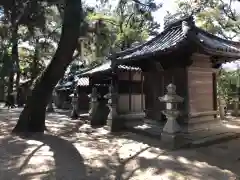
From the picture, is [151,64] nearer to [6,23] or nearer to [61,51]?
[61,51]

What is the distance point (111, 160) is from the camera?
700cm

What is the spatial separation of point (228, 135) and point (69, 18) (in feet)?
22.8

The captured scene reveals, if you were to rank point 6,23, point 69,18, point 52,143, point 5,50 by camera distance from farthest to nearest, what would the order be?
point 5,50 → point 6,23 → point 69,18 → point 52,143

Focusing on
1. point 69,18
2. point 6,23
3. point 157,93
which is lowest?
point 157,93

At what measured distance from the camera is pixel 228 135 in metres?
9.03

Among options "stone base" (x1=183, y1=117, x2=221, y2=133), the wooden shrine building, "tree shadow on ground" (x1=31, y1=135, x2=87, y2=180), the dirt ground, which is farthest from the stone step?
"tree shadow on ground" (x1=31, y1=135, x2=87, y2=180)

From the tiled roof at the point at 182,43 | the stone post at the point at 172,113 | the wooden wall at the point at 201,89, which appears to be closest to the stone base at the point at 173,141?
the stone post at the point at 172,113

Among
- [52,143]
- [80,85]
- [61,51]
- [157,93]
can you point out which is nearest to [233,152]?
[157,93]

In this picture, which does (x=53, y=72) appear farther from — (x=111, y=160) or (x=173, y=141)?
(x=173, y=141)

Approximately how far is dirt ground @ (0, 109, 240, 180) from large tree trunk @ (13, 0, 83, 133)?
1234 millimetres

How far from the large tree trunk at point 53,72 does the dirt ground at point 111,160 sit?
123cm

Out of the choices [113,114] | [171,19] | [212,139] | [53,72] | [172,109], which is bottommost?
[212,139]

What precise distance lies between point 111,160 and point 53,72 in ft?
16.0

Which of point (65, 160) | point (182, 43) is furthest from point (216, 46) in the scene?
point (65, 160)
